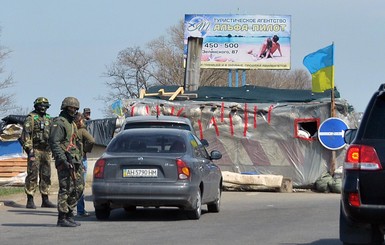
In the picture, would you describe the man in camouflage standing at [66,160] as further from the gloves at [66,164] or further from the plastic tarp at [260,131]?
the plastic tarp at [260,131]

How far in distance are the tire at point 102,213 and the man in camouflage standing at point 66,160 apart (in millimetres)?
829

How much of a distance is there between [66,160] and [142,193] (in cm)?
137

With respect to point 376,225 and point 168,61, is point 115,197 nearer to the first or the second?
point 376,225

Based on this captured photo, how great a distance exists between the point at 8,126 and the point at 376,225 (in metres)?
19.1

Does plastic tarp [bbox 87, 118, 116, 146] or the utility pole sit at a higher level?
the utility pole

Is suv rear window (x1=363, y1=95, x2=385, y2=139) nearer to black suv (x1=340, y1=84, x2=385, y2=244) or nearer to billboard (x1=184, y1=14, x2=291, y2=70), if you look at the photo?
black suv (x1=340, y1=84, x2=385, y2=244)

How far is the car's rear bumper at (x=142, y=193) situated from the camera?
590 inches

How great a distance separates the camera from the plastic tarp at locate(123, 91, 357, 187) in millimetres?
25688

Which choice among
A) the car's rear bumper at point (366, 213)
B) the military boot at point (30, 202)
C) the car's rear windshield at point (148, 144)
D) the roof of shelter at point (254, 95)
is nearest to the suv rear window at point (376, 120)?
the car's rear bumper at point (366, 213)

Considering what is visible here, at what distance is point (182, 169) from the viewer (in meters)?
15.1

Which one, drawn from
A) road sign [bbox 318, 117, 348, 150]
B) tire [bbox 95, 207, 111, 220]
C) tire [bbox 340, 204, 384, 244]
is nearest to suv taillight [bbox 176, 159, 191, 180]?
tire [bbox 95, 207, 111, 220]

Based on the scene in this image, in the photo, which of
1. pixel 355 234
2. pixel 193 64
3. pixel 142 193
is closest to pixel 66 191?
pixel 142 193

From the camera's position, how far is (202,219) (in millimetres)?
15922

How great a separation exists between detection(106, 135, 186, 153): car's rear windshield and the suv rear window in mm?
6314
